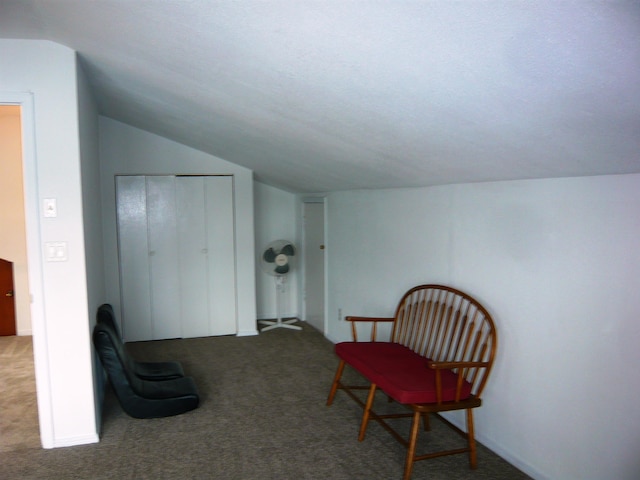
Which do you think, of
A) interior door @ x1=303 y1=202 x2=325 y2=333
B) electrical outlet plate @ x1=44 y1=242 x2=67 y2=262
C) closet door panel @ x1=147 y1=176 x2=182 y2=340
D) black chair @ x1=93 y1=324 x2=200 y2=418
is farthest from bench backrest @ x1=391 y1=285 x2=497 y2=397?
closet door panel @ x1=147 y1=176 x2=182 y2=340

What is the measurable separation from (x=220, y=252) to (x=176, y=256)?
0.51 m

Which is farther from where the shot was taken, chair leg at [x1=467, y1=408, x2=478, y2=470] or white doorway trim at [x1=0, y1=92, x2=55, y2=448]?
white doorway trim at [x1=0, y1=92, x2=55, y2=448]

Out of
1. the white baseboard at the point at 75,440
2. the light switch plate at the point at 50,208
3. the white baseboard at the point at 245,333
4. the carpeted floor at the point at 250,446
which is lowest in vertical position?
the carpeted floor at the point at 250,446

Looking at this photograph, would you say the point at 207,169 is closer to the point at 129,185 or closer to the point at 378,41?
the point at 129,185

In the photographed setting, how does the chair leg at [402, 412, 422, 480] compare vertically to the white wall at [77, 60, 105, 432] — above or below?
below

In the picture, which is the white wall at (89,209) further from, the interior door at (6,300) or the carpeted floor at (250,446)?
the interior door at (6,300)

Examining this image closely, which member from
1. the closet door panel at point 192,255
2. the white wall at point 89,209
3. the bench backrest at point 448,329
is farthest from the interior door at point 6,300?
the bench backrest at point 448,329

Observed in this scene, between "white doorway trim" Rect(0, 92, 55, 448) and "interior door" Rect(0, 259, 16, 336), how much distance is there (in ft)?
11.1

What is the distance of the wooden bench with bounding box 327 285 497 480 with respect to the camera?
102 inches

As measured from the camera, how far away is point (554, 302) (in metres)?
2.48

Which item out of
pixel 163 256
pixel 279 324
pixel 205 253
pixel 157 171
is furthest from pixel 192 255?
pixel 279 324

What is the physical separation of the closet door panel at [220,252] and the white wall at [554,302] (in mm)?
2781

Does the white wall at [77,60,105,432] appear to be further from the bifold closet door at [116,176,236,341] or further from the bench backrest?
the bench backrest

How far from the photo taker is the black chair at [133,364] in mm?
3449
